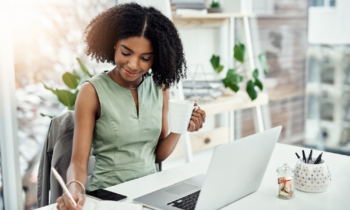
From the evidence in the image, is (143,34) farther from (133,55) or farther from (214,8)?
(214,8)

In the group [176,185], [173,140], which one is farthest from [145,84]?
[176,185]

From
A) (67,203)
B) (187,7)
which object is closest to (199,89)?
(187,7)

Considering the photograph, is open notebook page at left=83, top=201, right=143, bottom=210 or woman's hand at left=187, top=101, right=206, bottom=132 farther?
woman's hand at left=187, top=101, right=206, bottom=132

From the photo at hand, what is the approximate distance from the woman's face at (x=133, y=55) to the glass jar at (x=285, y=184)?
595 mm

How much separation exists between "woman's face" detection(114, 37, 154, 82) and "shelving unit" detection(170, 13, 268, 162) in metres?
1.13

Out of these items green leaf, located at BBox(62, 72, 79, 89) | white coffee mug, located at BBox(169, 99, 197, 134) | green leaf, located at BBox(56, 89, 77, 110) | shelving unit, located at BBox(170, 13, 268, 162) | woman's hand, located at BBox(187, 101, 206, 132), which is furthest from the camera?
shelving unit, located at BBox(170, 13, 268, 162)

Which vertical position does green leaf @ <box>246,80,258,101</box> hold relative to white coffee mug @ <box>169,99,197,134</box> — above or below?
below

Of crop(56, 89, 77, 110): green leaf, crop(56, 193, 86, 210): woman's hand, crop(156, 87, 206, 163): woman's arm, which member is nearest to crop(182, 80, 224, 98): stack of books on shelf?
crop(56, 89, 77, 110): green leaf

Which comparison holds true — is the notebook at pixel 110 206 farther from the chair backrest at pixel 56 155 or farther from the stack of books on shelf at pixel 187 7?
the stack of books on shelf at pixel 187 7

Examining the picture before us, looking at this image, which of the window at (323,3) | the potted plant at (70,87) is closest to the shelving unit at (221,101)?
the window at (323,3)

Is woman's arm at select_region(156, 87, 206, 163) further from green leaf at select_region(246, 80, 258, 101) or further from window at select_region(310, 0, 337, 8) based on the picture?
window at select_region(310, 0, 337, 8)

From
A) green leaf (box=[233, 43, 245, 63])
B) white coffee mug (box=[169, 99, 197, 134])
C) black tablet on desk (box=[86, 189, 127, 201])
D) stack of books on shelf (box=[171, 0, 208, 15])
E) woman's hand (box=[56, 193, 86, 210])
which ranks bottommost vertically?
black tablet on desk (box=[86, 189, 127, 201])

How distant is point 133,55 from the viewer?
131 centimetres

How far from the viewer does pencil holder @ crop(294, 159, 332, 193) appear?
110 centimetres
